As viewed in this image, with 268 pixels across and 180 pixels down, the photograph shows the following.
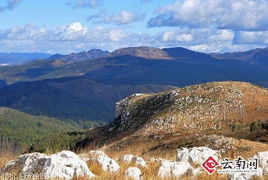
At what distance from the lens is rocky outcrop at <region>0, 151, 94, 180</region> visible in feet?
30.6

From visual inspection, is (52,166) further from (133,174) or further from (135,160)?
(135,160)

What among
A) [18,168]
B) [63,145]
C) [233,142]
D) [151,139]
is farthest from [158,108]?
[18,168]

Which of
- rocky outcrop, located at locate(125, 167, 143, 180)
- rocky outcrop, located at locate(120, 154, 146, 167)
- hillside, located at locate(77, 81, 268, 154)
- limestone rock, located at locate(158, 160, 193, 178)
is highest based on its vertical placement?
rocky outcrop, located at locate(125, 167, 143, 180)

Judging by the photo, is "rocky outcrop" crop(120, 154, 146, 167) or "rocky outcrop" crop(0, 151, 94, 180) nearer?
"rocky outcrop" crop(0, 151, 94, 180)

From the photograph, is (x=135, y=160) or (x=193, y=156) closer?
(x=135, y=160)

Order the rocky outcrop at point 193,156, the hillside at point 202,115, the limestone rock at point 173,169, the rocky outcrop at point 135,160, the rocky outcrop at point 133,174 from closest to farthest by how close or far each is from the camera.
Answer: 1. the rocky outcrop at point 133,174
2. the limestone rock at point 173,169
3. the rocky outcrop at point 135,160
4. the rocky outcrop at point 193,156
5. the hillside at point 202,115

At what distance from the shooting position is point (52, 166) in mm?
9594

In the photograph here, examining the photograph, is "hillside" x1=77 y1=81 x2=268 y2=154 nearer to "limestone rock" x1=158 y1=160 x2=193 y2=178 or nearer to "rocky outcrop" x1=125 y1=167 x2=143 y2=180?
"limestone rock" x1=158 y1=160 x2=193 y2=178

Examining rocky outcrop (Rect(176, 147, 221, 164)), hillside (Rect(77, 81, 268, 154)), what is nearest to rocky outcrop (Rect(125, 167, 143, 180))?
rocky outcrop (Rect(176, 147, 221, 164))

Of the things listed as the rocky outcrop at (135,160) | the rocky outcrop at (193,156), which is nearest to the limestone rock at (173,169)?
the rocky outcrop at (135,160)

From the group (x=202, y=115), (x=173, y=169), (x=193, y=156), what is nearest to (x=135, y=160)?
(x=173, y=169)

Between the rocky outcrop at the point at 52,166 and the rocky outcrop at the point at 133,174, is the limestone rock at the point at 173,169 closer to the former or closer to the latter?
the rocky outcrop at the point at 133,174

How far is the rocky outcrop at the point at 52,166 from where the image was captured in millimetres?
9336

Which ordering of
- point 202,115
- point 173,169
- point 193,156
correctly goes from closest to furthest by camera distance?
point 173,169, point 193,156, point 202,115
